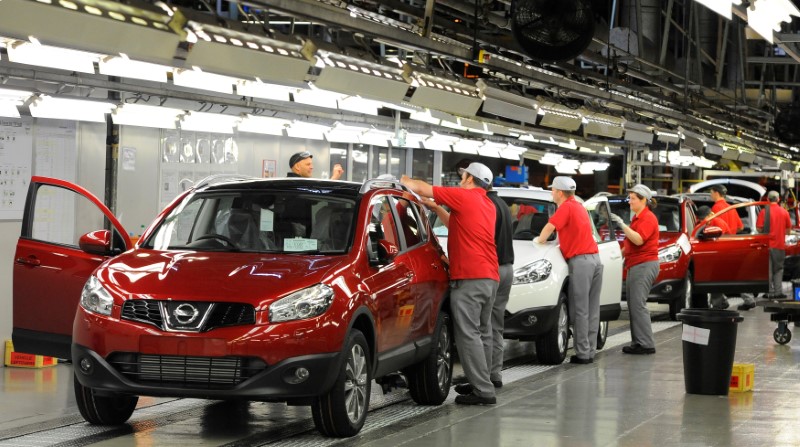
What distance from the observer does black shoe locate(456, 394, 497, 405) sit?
10594 millimetres

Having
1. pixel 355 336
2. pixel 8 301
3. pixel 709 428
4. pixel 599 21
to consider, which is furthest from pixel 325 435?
pixel 599 21

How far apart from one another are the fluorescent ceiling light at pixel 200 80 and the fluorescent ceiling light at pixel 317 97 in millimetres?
1395

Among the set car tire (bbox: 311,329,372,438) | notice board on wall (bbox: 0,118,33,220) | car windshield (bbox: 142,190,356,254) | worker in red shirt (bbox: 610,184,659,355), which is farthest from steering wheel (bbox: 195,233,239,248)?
worker in red shirt (bbox: 610,184,659,355)

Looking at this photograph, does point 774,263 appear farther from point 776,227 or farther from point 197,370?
point 197,370

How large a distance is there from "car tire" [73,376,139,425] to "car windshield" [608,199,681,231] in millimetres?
12302

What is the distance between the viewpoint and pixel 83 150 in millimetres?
15250

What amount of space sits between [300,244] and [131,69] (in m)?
3.59

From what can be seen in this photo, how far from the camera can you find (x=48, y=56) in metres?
10.8

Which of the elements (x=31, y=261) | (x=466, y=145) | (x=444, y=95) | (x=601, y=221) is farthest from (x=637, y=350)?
(x=466, y=145)

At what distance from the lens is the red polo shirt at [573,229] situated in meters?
13.5

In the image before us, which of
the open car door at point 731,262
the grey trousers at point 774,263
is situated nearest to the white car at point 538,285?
the open car door at point 731,262

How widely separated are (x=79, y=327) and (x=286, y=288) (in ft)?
4.74

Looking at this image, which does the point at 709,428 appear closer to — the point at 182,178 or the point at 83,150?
the point at 83,150

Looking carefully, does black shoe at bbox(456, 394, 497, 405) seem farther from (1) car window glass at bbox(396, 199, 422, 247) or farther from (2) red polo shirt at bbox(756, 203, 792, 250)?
(2) red polo shirt at bbox(756, 203, 792, 250)
